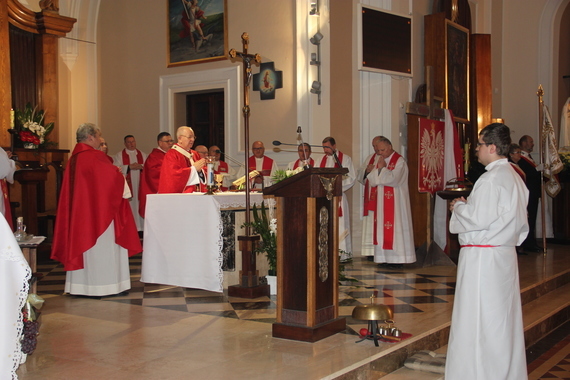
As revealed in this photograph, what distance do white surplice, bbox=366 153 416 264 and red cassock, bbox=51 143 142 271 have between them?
321cm

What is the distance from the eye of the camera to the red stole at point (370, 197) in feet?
27.3

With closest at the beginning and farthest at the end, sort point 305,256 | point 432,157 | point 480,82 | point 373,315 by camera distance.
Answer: point 373,315 < point 305,256 < point 432,157 < point 480,82

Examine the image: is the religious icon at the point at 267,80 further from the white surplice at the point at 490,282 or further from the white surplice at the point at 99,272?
the white surplice at the point at 490,282

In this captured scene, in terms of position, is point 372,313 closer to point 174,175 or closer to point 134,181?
point 174,175

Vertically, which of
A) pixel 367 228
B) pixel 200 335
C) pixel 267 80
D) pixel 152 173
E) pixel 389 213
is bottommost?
pixel 200 335

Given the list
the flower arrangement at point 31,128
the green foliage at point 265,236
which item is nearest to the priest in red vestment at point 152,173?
the flower arrangement at point 31,128

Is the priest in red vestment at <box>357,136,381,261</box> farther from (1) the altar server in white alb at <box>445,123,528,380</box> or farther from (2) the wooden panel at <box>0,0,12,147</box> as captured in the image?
(2) the wooden panel at <box>0,0,12,147</box>

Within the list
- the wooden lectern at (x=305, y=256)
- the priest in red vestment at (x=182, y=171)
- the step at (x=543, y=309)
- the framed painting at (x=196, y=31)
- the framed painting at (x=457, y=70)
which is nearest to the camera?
the wooden lectern at (x=305, y=256)

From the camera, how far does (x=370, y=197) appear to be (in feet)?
27.6

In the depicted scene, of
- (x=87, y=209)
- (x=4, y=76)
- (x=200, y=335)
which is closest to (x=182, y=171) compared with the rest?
(x=87, y=209)

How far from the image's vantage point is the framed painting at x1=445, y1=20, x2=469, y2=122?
9961mm

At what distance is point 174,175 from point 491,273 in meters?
4.08

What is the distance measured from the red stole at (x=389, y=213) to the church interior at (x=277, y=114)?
1.38ft

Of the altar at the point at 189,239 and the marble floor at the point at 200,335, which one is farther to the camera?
the altar at the point at 189,239
